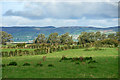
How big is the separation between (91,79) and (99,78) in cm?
72

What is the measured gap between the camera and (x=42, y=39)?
118 meters

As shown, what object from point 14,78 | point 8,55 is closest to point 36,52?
point 8,55

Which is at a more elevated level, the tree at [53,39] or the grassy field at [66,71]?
the tree at [53,39]

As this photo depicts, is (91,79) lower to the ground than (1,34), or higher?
lower

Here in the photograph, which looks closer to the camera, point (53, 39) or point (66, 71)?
point (66, 71)

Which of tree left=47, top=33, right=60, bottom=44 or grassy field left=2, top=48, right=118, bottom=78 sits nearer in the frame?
grassy field left=2, top=48, right=118, bottom=78

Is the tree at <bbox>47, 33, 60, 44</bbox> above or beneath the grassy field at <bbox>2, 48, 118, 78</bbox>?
above

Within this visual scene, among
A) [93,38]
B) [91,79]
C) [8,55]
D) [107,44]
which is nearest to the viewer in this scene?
[91,79]

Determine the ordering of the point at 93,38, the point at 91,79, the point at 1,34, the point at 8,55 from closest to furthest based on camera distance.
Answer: the point at 91,79 < the point at 8,55 < the point at 1,34 < the point at 93,38

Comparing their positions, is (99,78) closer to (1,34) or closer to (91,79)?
(91,79)

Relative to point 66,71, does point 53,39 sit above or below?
above

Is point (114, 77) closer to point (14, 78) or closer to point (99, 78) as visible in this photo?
point (99, 78)

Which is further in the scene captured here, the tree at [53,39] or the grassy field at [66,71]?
the tree at [53,39]

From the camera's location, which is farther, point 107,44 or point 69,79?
point 107,44
